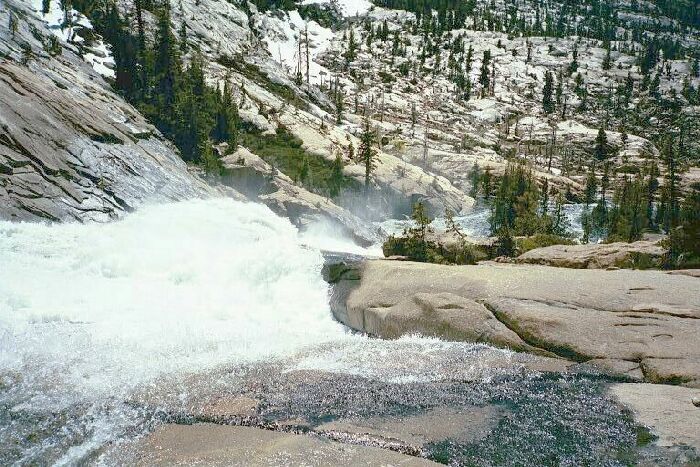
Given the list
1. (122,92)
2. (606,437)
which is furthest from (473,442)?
(122,92)

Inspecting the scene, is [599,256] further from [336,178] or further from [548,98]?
[548,98]

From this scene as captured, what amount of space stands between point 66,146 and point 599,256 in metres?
28.1

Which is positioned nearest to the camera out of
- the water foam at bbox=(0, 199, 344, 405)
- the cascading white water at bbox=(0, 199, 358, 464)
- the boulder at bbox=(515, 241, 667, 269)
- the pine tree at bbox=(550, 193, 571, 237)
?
the cascading white water at bbox=(0, 199, 358, 464)

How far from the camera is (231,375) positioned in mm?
9383

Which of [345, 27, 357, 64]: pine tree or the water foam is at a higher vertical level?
[345, 27, 357, 64]: pine tree

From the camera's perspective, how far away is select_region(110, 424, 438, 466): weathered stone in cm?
636

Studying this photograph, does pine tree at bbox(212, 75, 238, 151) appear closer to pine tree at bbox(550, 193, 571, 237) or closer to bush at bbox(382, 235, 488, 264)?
bush at bbox(382, 235, 488, 264)

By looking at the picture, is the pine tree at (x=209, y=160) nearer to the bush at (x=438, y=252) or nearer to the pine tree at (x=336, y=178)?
the pine tree at (x=336, y=178)

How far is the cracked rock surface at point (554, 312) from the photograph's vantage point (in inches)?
379

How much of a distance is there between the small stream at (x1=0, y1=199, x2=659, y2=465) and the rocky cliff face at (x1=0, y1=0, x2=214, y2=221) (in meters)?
7.09

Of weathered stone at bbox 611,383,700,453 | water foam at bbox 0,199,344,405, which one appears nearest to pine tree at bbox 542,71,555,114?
water foam at bbox 0,199,344,405

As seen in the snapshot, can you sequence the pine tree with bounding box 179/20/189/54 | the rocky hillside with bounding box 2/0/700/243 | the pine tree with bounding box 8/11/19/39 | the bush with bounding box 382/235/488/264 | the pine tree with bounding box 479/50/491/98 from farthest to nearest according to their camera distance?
the pine tree with bounding box 479/50/491/98 < the pine tree with bounding box 179/20/189/54 < the pine tree with bounding box 8/11/19/39 < the rocky hillside with bounding box 2/0/700/243 < the bush with bounding box 382/235/488/264

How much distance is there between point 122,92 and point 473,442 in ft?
151

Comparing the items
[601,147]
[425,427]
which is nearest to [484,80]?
[601,147]
